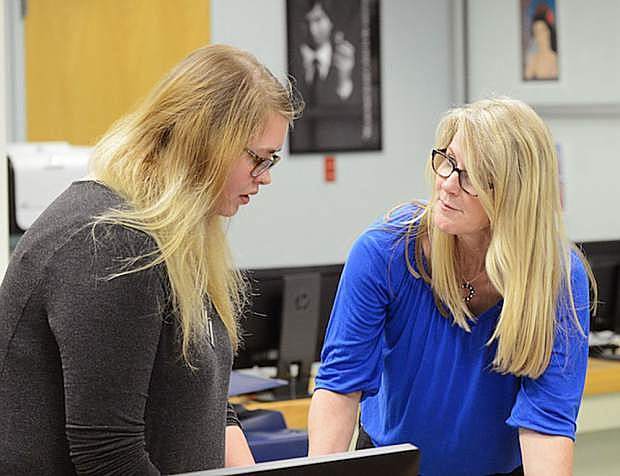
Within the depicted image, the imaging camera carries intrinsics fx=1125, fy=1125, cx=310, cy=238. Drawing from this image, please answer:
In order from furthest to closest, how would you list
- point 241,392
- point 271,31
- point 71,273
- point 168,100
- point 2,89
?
point 271,31 → point 241,392 → point 2,89 → point 168,100 → point 71,273

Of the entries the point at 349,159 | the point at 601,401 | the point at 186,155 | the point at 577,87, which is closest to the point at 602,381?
the point at 601,401

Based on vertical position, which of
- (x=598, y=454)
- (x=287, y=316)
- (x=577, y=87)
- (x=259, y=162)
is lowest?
(x=598, y=454)

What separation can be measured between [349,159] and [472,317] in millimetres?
3399

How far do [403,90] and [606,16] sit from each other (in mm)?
1113

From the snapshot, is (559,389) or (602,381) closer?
(559,389)

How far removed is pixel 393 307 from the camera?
2.03 meters

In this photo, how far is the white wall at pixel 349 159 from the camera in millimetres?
5156

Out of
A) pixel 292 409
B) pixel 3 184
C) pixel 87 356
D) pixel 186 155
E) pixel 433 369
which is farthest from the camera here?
pixel 292 409

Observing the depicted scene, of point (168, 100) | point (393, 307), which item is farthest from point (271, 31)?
point (168, 100)

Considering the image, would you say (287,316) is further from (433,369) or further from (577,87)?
(577,87)

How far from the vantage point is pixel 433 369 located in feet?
6.63

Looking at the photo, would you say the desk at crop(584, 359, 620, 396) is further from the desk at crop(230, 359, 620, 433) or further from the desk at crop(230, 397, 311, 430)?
the desk at crop(230, 397, 311, 430)

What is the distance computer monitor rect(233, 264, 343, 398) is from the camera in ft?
11.4

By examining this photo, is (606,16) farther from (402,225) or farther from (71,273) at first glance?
(71,273)
